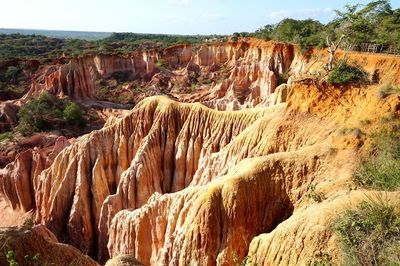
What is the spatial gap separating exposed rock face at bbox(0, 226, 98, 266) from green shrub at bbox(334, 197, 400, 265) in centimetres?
535

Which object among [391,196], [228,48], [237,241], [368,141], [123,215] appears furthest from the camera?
[228,48]

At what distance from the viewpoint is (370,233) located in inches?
267

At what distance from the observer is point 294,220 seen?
8609mm

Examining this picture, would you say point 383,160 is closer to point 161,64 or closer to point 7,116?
point 7,116

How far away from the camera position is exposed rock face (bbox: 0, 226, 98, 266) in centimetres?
819

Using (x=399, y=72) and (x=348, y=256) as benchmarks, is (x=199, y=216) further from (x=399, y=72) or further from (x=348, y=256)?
(x=399, y=72)

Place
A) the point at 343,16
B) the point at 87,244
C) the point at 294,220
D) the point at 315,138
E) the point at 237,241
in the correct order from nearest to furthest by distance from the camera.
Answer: the point at 294,220 → the point at 237,241 → the point at 315,138 → the point at 87,244 → the point at 343,16

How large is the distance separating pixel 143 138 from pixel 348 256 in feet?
42.6

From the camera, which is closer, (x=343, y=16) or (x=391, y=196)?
(x=391, y=196)

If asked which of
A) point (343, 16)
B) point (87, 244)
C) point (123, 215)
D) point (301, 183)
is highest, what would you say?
point (343, 16)

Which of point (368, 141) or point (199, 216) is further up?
point (368, 141)

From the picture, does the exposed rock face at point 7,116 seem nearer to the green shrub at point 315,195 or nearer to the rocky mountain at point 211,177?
the rocky mountain at point 211,177

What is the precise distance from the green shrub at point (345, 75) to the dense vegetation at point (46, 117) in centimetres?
2800

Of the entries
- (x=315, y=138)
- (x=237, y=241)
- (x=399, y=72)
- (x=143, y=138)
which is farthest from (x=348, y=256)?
(x=399, y=72)
